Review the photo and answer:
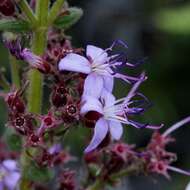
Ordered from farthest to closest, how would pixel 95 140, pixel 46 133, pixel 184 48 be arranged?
pixel 184 48 → pixel 46 133 → pixel 95 140

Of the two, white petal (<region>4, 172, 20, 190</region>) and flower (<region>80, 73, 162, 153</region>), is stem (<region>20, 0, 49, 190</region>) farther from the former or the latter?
flower (<region>80, 73, 162, 153</region>)

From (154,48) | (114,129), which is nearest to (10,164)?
(114,129)

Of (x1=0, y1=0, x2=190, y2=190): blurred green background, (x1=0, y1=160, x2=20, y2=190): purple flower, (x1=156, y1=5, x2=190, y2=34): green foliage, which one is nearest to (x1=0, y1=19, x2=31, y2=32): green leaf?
(x1=0, y1=160, x2=20, y2=190): purple flower

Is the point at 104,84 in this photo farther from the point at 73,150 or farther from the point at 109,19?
the point at 109,19

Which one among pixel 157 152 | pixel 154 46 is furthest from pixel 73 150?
pixel 157 152

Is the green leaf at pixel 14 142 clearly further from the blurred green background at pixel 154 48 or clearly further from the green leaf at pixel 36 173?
the blurred green background at pixel 154 48

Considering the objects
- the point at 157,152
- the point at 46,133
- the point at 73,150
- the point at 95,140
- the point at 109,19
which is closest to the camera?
the point at 95,140
